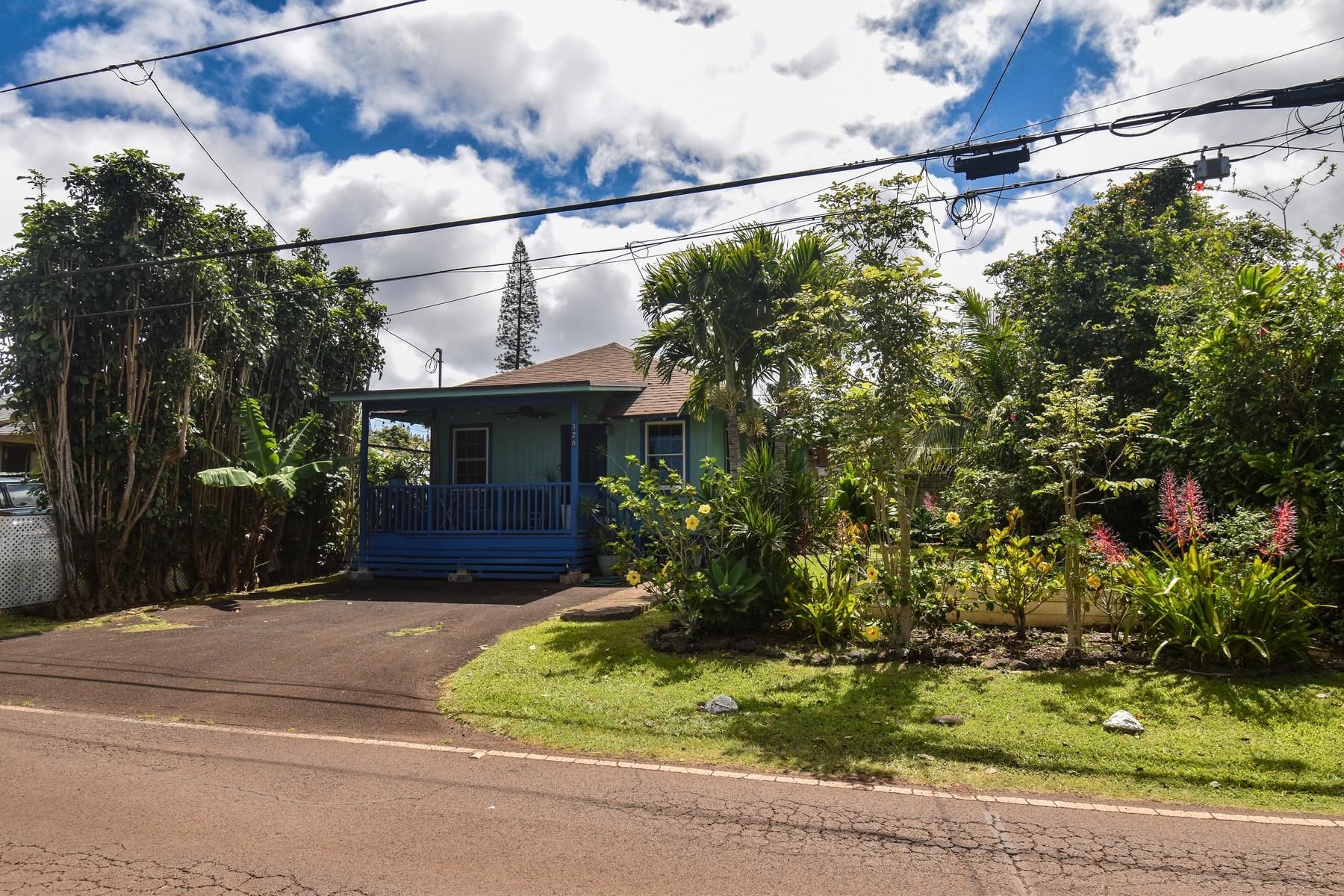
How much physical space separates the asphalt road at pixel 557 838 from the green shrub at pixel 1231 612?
8.65ft

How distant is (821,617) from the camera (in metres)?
8.65

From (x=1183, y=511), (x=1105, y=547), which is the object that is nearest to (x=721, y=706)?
(x=1105, y=547)

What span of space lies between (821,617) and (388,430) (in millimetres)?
22618

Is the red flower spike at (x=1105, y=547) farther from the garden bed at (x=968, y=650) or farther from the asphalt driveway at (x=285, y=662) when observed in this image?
the asphalt driveway at (x=285, y=662)

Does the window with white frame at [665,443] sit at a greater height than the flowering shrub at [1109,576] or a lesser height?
greater

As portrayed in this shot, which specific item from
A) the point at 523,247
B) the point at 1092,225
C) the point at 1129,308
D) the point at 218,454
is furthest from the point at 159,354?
the point at 523,247

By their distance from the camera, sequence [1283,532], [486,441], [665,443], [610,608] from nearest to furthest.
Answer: [1283,532], [610,608], [665,443], [486,441]

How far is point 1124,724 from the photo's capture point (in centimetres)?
607

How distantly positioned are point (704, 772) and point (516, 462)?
12970 mm

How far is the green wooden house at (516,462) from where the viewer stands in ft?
49.8

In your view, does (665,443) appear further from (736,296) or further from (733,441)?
(736,296)

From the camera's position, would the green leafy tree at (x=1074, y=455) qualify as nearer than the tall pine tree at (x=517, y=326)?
Yes

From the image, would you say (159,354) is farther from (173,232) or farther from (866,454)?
(866,454)

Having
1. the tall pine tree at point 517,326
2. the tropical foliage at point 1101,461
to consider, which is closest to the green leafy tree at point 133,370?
the tropical foliage at point 1101,461
